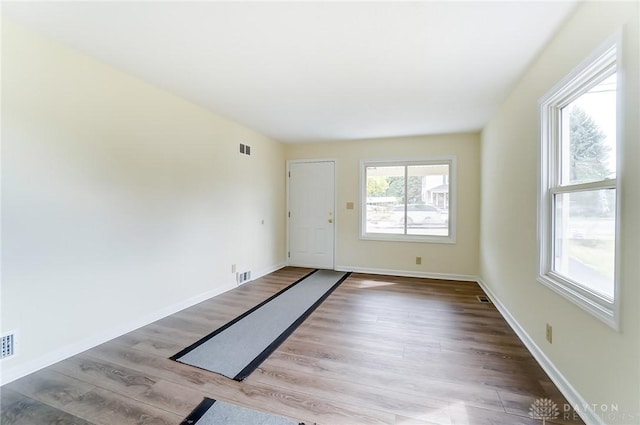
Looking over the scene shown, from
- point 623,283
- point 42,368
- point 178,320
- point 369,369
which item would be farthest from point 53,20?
point 623,283

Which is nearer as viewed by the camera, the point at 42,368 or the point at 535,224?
the point at 42,368

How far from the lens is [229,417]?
1.56 metres

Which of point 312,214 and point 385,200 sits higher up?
point 385,200

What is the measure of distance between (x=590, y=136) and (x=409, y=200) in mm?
3176

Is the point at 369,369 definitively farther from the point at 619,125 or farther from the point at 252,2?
the point at 252,2

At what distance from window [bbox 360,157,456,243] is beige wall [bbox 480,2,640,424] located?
1.16 metres

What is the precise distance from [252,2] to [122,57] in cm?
141

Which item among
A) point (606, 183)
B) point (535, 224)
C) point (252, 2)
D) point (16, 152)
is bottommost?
point (535, 224)

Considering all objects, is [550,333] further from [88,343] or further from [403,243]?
[88,343]

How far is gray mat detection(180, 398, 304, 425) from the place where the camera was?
1524 mm

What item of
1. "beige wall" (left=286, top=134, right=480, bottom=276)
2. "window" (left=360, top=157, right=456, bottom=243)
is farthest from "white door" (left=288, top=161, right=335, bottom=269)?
"window" (left=360, top=157, right=456, bottom=243)

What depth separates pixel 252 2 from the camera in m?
→ 1.64

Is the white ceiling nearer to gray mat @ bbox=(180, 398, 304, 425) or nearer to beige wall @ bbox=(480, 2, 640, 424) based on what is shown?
beige wall @ bbox=(480, 2, 640, 424)

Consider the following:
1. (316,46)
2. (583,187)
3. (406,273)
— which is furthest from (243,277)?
(583,187)
